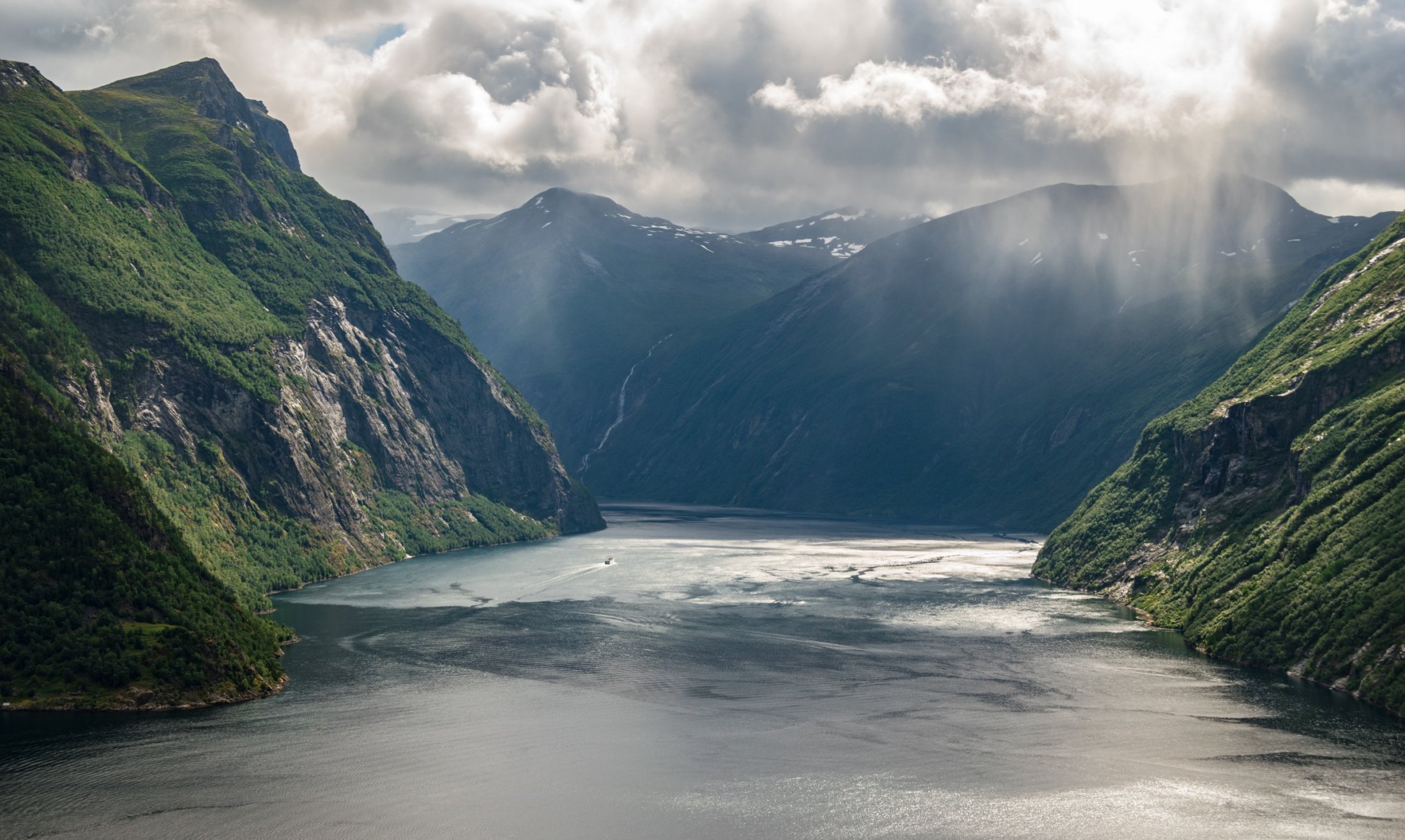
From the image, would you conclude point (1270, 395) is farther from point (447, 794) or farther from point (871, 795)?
point (447, 794)

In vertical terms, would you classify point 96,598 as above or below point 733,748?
above

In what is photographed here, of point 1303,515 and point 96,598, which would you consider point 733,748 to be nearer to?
point 96,598

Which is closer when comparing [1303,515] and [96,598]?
[96,598]

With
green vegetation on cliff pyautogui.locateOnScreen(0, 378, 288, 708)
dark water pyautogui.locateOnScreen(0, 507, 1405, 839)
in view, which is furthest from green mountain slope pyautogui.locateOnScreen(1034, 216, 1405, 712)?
green vegetation on cliff pyautogui.locateOnScreen(0, 378, 288, 708)

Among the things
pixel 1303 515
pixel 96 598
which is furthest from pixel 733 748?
pixel 1303 515

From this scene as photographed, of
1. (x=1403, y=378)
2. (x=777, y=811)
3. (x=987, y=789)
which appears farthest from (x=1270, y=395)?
(x=777, y=811)

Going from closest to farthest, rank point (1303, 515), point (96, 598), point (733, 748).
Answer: point (733, 748) → point (96, 598) → point (1303, 515)
